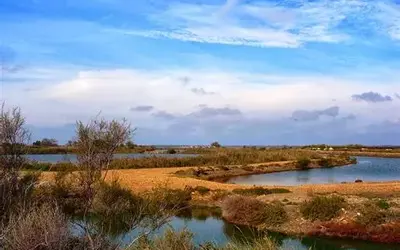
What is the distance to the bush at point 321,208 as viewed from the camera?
88.9ft

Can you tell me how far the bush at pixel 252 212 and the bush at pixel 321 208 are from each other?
130cm

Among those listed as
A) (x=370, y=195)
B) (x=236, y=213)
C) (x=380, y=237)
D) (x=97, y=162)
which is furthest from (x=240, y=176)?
(x=97, y=162)

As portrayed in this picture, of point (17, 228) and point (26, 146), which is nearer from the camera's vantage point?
point (17, 228)

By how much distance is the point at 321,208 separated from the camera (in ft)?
89.5

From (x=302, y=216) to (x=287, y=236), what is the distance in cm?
270

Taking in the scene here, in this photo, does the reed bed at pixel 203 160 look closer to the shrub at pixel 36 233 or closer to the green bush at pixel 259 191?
the green bush at pixel 259 191

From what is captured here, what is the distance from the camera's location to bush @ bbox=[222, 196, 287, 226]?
27.7m

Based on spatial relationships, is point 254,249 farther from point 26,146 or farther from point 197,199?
point 197,199

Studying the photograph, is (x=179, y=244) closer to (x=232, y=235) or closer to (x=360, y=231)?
(x=232, y=235)

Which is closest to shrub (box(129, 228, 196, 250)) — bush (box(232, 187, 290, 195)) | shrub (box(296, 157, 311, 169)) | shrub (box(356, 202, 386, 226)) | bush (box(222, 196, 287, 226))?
bush (box(222, 196, 287, 226))

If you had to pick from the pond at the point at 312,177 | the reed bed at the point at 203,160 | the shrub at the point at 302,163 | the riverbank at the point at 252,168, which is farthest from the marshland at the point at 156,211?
the shrub at the point at 302,163

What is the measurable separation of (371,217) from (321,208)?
2.69 meters

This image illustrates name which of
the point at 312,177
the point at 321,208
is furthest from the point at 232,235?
the point at 312,177

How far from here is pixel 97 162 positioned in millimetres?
16203
